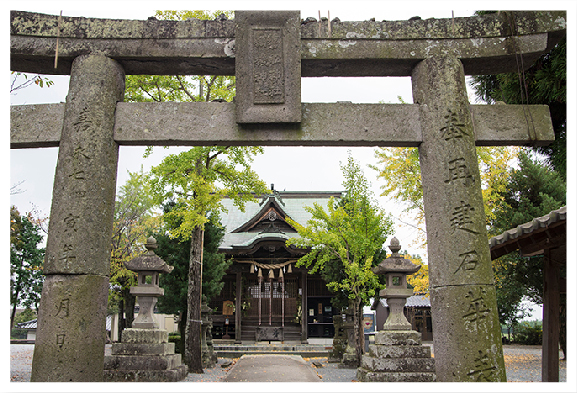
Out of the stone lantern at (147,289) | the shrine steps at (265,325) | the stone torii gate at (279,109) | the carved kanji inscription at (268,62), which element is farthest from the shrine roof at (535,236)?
the shrine steps at (265,325)

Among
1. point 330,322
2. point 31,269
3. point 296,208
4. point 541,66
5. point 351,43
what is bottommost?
point 330,322

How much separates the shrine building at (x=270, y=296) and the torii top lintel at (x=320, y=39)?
1536cm

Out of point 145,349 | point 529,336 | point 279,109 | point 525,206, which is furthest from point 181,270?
point 529,336

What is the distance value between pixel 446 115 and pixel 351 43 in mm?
1386

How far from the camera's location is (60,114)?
476 cm

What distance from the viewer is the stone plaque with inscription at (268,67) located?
4.67 m

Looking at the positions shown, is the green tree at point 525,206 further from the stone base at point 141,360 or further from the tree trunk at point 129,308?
the tree trunk at point 129,308

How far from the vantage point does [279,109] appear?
4.68 metres

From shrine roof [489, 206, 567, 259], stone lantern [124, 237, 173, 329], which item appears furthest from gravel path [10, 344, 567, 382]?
shrine roof [489, 206, 567, 259]

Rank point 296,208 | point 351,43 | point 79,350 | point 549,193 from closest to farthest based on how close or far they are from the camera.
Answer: point 79,350 → point 351,43 → point 549,193 → point 296,208

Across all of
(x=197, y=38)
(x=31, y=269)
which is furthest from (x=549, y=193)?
(x=31, y=269)

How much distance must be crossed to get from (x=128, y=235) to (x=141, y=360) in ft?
36.5

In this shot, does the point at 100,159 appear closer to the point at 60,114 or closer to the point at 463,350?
the point at 60,114

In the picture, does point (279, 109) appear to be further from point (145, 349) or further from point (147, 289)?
point (145, 349)
